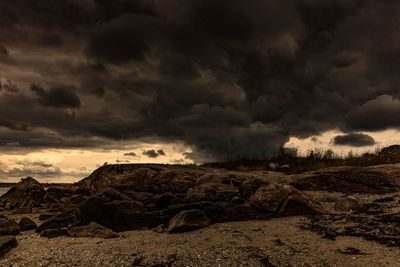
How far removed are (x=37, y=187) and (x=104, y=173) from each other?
6.22 m

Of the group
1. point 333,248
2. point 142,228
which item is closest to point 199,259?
point 333,248

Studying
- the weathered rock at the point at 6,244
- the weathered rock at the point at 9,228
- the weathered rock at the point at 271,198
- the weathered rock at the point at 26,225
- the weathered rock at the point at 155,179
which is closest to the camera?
the weathered rock at the point at 6,244

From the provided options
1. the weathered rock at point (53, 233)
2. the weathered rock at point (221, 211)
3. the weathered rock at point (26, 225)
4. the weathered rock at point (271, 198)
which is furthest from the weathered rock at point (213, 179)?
the weathered rock at point (26, 225)

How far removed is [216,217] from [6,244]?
18.9ft

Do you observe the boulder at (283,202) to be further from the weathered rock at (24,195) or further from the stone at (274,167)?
the weathered rock at (24,195)

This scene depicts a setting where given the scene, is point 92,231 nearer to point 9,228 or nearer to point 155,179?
Answer: point 9,228

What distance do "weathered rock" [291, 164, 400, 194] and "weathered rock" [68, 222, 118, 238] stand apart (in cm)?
976

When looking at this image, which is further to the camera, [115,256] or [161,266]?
[115,256]

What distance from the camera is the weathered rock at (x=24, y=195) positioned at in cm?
2078

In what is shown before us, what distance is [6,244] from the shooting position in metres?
9.49

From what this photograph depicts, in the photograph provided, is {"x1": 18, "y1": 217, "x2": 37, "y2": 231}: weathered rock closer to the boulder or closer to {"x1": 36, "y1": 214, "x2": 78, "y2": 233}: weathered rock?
{"x1": 36, "y1": 214, "x2": 78, "y2": 233}: weathered rock

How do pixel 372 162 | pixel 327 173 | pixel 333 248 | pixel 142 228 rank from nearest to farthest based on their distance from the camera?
pixel 333 248 < pixel 142 228 < pixel 327 173 < pixel 372 162

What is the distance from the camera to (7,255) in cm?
915

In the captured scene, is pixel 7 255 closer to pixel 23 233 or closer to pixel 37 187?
pixel 23 233
